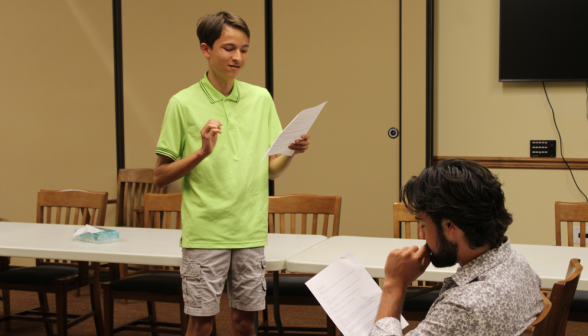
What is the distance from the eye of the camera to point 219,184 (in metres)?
1.79

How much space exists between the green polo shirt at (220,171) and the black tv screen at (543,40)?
8.61 ft

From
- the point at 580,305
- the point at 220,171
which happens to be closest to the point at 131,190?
the point at 220,171

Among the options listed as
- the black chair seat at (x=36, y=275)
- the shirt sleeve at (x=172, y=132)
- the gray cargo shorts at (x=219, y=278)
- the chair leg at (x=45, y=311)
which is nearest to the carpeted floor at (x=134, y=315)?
the chair leg at (x=45, y=311)

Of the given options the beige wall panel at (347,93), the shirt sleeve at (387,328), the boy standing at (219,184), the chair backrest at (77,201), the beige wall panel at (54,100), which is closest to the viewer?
the shirt sleeve at (387,328)

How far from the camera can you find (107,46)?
464cm

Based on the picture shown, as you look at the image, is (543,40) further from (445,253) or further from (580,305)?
(445,253)

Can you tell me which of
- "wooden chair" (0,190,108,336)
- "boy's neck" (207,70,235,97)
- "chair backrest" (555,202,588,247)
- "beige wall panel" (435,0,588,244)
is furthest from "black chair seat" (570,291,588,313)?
"wooden chair" (0,190,108,336)

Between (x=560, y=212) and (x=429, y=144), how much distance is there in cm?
145

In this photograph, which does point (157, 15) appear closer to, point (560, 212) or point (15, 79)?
point (15, 79)

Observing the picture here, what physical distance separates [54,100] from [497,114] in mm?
3585

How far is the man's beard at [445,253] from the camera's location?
112cm

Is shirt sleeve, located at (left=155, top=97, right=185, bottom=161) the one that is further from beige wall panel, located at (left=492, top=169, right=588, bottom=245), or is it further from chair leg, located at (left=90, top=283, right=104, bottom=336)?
beige wall panel, located at (left=492, top=169, right=588, bottom=245)

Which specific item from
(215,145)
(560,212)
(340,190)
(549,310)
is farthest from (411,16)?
(549,310)

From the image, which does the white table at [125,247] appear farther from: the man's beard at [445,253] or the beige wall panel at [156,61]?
the beige wall panel at [156,61]
